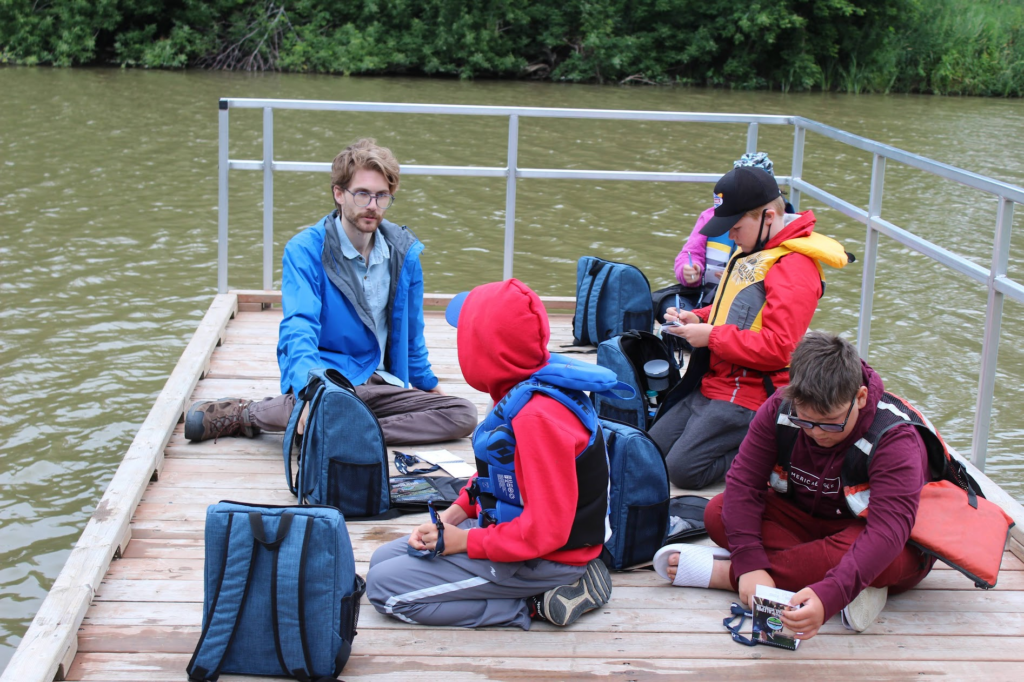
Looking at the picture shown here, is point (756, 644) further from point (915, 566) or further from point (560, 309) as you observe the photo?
Result: point (560, 309)

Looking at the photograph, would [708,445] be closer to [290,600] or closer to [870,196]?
[870,196]

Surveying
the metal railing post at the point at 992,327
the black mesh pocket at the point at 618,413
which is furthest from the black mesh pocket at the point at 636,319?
the metal railing post at the point at 992,327

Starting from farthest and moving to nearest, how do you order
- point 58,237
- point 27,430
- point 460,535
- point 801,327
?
point 58,237
point 27,430
point 801,327
point 460,535

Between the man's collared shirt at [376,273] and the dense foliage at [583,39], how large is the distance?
19.9 metres

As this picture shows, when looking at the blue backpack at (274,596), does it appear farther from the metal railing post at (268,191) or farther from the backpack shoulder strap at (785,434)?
the metal railing post at (268,191)

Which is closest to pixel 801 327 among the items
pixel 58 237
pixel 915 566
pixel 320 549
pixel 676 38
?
pixel 915 566

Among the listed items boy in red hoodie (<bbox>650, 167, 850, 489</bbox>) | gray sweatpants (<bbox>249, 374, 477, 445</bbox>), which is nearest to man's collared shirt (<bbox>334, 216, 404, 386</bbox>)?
gray sweatpants (<bbox>249, 374, 477, 445</bbox>)

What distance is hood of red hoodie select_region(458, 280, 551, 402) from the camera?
260 cm

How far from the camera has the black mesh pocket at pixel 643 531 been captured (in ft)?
10.4

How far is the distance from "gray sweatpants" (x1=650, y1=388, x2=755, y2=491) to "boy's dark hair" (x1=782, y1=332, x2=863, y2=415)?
1.09m

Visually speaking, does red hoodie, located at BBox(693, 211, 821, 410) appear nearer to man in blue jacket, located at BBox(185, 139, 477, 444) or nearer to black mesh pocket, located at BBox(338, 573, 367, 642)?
man in blue jacket, located at BBox(185, 139, 477, 444)

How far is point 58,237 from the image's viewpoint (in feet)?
32.3

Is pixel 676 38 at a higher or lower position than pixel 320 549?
higher

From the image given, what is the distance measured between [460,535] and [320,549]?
372 millimetres
